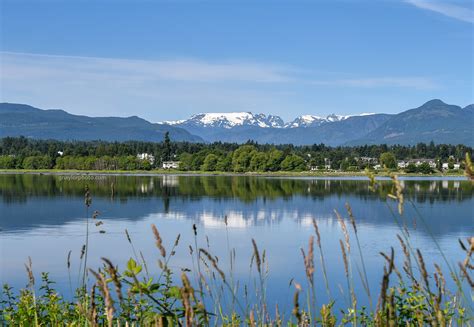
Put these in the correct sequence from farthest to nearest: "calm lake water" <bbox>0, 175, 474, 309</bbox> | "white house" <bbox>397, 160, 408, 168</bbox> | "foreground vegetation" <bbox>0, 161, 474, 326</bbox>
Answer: "white house" <bbox>397, 160, 408, 168</bbox> < "calm lake water" <bbox>0, 175, 474, 309</bbox> < "foreground vegetation" <bbox>0, 161, 474, 326</bbox>

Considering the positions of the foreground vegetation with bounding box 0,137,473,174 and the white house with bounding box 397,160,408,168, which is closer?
the foreground vegetation with bounding box 0,137,473,174

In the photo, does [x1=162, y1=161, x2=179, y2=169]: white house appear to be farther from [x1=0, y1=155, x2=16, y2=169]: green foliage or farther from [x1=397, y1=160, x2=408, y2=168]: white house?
[x1=397, y1=160, x2=408, y2=168]: white house

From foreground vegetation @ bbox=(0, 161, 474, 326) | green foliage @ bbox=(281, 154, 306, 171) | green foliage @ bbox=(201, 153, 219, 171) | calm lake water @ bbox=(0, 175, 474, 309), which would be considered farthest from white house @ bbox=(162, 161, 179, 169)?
foreground vegetation @ bbox=(0, 161, 474, 326)

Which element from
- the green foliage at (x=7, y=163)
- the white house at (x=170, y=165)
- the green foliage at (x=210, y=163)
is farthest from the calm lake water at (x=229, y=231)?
the white house at (x=170, y=165)

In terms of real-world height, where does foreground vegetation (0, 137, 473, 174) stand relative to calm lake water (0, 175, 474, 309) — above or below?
above

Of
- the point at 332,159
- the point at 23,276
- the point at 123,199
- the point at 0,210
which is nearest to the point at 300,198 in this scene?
the point at 123,199

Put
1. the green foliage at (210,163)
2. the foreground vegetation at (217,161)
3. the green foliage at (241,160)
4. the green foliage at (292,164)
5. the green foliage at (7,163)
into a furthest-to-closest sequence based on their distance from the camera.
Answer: the green foliage at (7,163) → the green foliage at (210,163) → the green foliage at (292,164) → the foreground vegetation at (217,161) → the green foliage at (241,160)

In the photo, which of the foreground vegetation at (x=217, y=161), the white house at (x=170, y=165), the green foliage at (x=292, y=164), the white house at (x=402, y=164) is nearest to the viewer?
the foreground vegetation at (x=217, y=161)

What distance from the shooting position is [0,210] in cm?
4444

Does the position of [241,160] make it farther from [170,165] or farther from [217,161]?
[170,165]

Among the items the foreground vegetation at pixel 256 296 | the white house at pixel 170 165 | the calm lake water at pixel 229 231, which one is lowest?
the calm lake water at pixel 229 231

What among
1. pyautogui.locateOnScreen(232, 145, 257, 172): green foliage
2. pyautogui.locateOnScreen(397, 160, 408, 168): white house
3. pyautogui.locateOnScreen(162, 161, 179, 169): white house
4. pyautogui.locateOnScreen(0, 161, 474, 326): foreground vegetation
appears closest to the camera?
pyautogui.locateOnScreen(0, 161, 474, 326): foreground vegetation

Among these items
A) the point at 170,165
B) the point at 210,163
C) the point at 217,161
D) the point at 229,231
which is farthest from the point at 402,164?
the point at 229,231

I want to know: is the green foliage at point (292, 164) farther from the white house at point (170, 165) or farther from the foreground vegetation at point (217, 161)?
the white house at point (170, 165)
